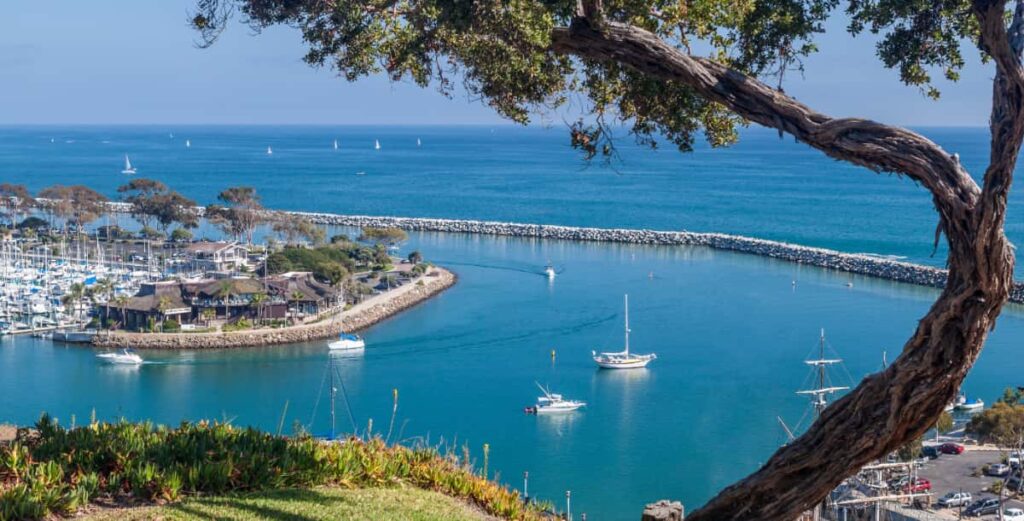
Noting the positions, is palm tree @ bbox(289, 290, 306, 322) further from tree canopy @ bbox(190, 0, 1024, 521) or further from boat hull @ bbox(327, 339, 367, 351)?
tree canopy @ bbox(190, 0, 1024, 521)

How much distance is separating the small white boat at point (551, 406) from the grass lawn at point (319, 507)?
16.5m

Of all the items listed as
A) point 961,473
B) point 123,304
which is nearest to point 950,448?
point 961,473

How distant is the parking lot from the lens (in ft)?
52.3

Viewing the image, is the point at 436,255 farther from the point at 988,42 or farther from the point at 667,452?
the point at 988,42

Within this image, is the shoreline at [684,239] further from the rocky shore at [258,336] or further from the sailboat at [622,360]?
the rocky shore at [258,336]

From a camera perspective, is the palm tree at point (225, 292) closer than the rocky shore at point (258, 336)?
No

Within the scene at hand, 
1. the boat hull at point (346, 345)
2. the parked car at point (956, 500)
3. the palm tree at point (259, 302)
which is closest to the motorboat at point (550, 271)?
the palm tree at point (259, 302)

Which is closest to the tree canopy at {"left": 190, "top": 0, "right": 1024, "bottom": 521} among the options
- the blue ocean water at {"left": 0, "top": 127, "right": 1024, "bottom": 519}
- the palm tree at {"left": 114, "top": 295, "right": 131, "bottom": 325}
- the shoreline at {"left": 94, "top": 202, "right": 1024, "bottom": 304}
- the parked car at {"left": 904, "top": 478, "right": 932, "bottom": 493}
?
the blue ocean water at {"left": 0, "top": 127, "right": 1024, "bottom": 519}

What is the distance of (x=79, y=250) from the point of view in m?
42.2

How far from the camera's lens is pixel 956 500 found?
15133mm

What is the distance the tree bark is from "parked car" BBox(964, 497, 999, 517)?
1248cm

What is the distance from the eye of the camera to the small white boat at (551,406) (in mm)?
21781

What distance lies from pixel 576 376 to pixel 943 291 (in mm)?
21781

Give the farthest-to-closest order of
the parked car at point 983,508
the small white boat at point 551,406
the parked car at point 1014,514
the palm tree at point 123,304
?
1. the palm tree at point 123,304
2. the small white boat at point 551,406
3. the parked car at point 983,508
4. the parked car at point 1014,514
